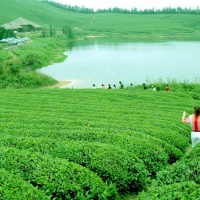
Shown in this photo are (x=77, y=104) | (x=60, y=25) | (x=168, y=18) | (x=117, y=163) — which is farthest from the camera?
(x=168, y=18)

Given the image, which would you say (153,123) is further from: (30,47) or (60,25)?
(60,25)

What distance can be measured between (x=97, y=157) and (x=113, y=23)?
170879 millimetres

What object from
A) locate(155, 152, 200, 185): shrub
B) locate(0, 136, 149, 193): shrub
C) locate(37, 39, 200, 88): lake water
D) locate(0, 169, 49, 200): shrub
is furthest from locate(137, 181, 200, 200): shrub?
locate(37, 39, 200, 88): lake water

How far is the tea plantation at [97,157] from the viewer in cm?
822

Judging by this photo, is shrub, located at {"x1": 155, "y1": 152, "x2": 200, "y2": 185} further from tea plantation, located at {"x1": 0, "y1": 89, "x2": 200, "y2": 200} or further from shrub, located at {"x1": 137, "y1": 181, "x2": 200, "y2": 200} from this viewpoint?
shrub, located at {"x1": 137, "y1": 181, "x2": 200, "y2": 200}

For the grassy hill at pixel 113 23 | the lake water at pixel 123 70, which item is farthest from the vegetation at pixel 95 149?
the grassy hill at pixel 113 23

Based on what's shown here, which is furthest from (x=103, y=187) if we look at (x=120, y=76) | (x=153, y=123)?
(x=120, y=76)

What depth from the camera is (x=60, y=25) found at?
171750 mm

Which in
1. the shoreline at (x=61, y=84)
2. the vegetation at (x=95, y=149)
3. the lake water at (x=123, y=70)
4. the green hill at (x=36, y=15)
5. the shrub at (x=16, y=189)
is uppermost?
the green hill at (x=36, y=15)

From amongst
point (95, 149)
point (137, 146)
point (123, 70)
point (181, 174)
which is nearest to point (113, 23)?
point (123, 70)

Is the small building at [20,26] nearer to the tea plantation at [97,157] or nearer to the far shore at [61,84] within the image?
the far shore at [61,84]

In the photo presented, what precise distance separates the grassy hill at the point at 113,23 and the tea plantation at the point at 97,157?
12149 centimetres

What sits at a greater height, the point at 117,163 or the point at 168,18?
the point at 168,18

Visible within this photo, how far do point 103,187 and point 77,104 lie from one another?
1319cm
